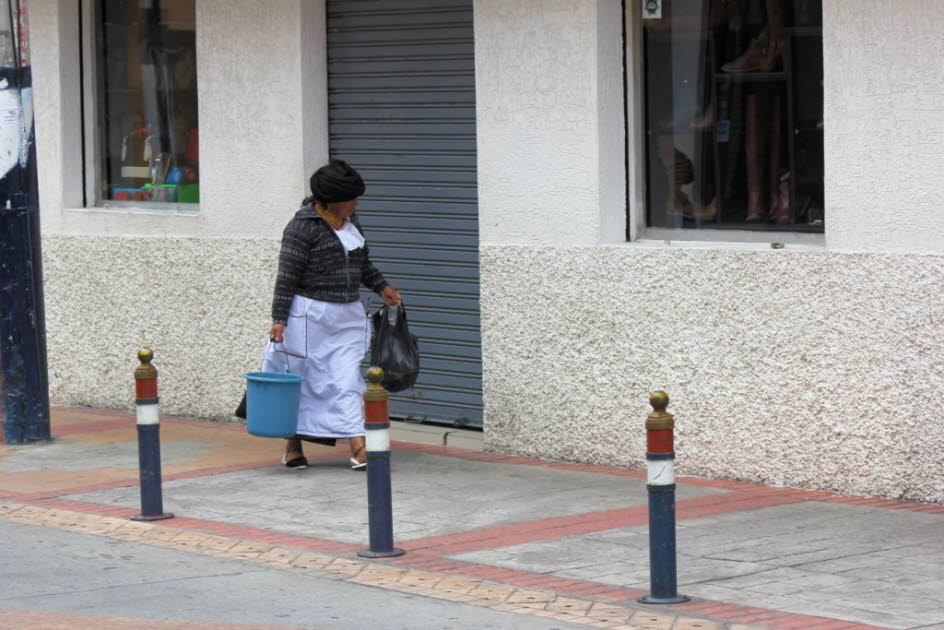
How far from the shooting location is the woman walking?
10.7 m

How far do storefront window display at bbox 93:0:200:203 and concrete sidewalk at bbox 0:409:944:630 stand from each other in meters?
2.90

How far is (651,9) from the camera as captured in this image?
1109 cm

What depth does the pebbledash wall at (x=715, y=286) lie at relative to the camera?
952 centimetres

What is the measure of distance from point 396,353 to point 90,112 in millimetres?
5168

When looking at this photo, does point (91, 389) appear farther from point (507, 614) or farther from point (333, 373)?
point (507, 614)

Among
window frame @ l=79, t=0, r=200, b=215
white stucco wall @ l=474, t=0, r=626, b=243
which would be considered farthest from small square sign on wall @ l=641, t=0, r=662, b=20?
window frame @ l=79, t=0, r=200, b=215

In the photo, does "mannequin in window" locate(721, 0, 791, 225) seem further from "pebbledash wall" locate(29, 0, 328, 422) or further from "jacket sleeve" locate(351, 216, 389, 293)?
"pebbledash wall" locate(29, 0, 328, 422)

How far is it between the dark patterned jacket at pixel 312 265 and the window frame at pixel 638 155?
5.89 feet

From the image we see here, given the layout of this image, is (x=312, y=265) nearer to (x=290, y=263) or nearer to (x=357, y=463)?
(x=290, y=263)

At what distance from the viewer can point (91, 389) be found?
14477mm

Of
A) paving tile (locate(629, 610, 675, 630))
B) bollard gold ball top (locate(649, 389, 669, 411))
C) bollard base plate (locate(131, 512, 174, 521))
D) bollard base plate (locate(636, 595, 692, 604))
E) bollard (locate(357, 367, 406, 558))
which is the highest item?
bollard gold ball top (locate(649, 389, 669, 411))

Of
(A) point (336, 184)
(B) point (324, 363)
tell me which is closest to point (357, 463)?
(B) point (324, 363)

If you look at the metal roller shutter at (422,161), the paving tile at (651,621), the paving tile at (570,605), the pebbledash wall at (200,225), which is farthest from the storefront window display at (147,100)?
the paving tile at (651,621)

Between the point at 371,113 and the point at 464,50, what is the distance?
105 cm
